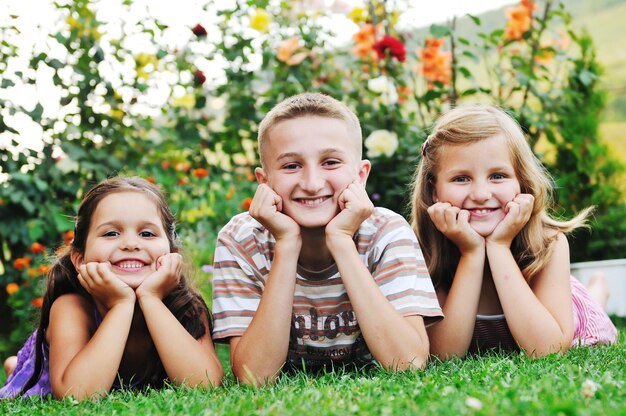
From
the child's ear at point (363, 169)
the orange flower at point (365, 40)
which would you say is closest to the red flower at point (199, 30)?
the orange flower at point (365, 40)

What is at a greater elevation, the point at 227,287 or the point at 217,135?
the point at 217,135

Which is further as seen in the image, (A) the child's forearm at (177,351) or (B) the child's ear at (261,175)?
(B) the child's ear at (261,175)

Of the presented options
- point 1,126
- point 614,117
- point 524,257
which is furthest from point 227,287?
point 614,117

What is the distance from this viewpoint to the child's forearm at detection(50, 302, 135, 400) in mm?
2592

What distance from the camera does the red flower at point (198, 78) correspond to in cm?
516

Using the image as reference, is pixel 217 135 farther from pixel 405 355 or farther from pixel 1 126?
pixel 405 355

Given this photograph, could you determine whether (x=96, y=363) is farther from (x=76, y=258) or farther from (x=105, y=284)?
(x=76, y=258)

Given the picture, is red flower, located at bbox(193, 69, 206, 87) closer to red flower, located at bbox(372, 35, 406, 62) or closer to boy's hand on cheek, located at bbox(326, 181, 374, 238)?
red flower, located at bbox(372, 35, 406, 62)

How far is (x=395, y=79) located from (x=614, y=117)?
17.6 feet

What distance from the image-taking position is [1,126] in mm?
4867

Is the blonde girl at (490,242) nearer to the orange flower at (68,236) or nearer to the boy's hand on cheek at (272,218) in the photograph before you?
the boy's hand on cheek at (272,218)

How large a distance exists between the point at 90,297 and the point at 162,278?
42 cm

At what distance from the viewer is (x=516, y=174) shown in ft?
11.1

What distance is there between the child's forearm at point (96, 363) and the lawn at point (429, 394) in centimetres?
7
